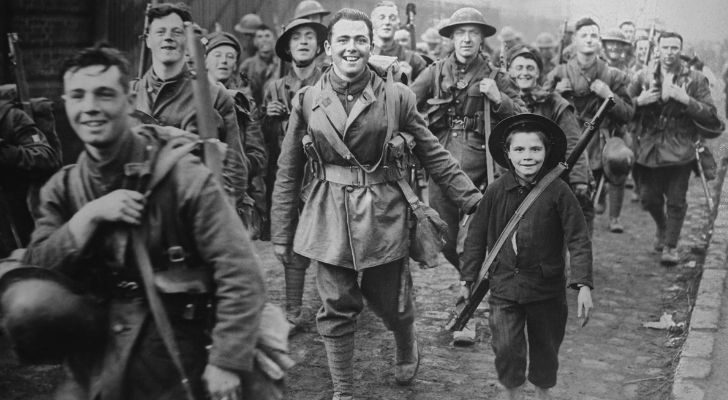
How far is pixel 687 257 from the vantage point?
8.93m

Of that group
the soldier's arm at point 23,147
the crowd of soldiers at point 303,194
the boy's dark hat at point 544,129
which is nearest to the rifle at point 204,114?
the crowd of soldiers at point 303,194

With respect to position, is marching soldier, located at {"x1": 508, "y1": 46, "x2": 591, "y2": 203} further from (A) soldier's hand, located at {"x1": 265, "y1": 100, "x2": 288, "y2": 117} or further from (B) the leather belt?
(B) the leather belt

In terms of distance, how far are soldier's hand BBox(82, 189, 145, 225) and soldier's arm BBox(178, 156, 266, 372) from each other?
14cm

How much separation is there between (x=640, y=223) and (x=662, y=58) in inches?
107

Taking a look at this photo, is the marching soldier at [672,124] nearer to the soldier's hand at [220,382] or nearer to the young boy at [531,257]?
the young boy at [531,257]

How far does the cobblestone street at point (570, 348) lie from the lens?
5406mm

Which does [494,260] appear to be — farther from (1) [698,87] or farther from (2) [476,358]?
(1) [698,87]

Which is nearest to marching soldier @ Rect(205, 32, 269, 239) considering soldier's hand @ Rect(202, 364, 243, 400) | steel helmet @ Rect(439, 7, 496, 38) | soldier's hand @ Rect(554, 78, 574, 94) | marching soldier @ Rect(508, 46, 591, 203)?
steel helmet @ Rect(439, 7, 496, 38)

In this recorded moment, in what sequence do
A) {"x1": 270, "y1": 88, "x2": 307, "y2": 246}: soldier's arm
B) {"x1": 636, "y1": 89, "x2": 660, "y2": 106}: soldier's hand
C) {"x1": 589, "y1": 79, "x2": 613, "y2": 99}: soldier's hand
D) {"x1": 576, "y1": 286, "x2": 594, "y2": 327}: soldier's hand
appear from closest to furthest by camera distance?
1. {"x1": 576, "y1": 286, "x2": 594, "y2": 327}: soldier's hand
2. {"x1": 270, "y1": 88, "x2": 307, "y2": 246}: soldier's arm
3. {"x1": 589, "y1": 79, "x2": 613, "y2": 99}: soldier's hand
4. {"x1": 636, "y1": 89, "x2": 660, "y2": 106}: soldier's hand

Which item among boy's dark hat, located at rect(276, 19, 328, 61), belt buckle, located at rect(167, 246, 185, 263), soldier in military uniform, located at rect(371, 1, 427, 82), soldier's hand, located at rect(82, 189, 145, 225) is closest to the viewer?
soldier's hand, located at rect(82, 189, 145, 225)

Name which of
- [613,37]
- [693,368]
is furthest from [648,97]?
[693,368]

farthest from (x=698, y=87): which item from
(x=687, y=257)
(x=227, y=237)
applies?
(x=227, y=237)

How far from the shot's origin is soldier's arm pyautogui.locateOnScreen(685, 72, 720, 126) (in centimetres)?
845

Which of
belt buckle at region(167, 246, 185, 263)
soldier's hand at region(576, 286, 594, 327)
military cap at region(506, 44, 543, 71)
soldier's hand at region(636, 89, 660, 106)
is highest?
military cap at region(506, 44, 543, 71)
